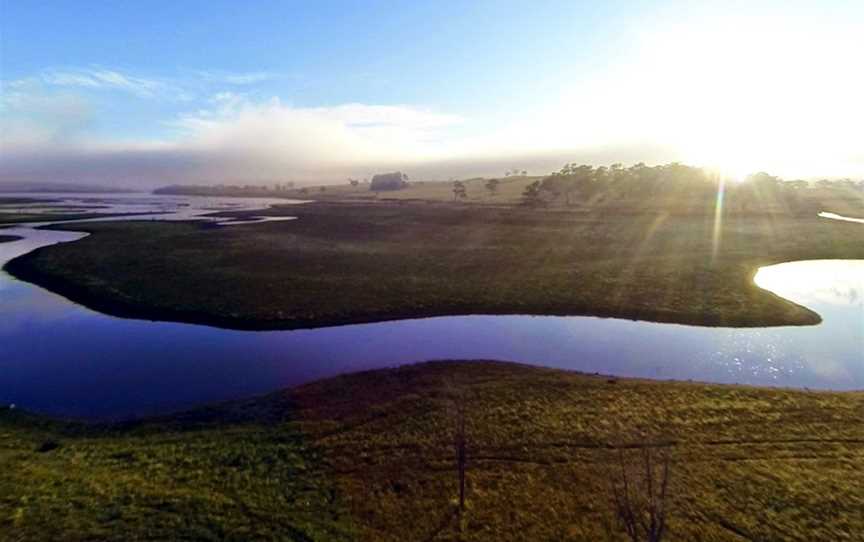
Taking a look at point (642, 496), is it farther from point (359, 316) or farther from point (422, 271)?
point (422, 271)

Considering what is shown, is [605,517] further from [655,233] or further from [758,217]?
[758,217]

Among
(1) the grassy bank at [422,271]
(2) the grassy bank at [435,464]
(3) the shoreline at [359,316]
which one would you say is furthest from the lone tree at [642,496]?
(1) the grassy bank at [422,271]

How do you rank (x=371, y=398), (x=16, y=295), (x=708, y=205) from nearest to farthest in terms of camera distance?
(x=371, y=398) → (x=16, y=295) → (x=708, y=205)

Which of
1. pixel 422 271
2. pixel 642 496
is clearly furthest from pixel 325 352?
pixel 422 271

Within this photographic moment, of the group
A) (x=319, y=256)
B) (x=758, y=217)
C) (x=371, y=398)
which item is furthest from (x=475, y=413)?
(x=758, y=217)

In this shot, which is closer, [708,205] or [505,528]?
[505,528]

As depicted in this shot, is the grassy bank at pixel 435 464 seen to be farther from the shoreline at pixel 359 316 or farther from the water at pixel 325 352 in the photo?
the shoreline at pixel 359 316
